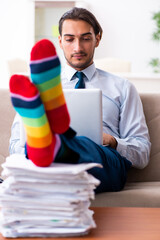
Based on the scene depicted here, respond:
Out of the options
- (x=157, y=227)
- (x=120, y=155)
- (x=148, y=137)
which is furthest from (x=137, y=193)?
(x=157, y=227)

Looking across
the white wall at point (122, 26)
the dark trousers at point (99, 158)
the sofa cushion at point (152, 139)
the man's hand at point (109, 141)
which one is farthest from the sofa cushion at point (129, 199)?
the white wall at point (122, 26)

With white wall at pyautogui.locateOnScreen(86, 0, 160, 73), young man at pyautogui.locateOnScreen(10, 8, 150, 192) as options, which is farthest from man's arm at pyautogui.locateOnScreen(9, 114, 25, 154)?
white wall at pyautogui.locateOnScreen(86, 0, 160, 73)

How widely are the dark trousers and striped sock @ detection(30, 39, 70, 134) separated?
0.12m

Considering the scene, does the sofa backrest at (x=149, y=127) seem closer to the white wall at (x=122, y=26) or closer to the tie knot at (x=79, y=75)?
the tie knot at (x=79, y=75)

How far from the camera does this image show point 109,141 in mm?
1786

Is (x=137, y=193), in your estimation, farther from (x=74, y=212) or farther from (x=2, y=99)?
(x=2, y=99)

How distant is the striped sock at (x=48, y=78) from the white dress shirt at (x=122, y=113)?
0.80 m

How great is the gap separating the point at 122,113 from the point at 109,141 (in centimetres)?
30

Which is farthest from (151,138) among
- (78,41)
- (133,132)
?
(78,41)

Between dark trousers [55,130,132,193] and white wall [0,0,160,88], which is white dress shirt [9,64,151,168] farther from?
white wall [0,0,160,88]

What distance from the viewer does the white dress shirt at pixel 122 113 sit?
6.31 ft

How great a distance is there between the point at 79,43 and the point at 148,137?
0.55m

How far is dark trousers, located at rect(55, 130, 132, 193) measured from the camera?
3.89 ft

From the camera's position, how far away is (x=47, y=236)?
43.8 inches
